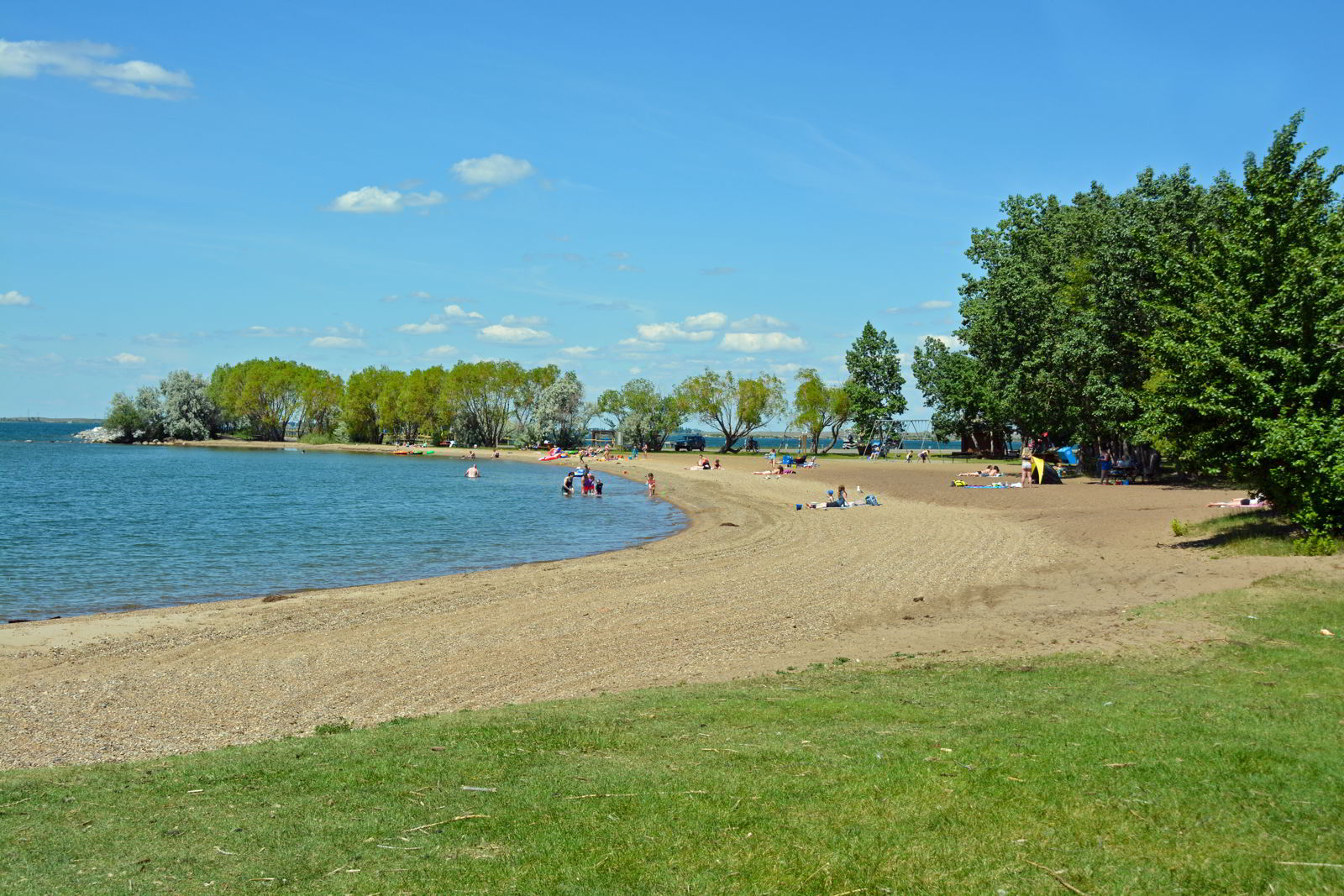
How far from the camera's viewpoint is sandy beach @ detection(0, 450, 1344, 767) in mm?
12156

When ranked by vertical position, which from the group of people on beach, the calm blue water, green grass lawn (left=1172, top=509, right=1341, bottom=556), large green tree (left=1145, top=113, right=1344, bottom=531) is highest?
large green tree (left=1145, top=113, right=1344, bottom=531)

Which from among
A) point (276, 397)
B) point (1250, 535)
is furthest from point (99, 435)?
point (1250, 535)

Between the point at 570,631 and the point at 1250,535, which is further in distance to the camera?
the point at 1250,535

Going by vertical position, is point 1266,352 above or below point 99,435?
above

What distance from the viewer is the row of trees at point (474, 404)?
389ft

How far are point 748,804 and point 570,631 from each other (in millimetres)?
10504

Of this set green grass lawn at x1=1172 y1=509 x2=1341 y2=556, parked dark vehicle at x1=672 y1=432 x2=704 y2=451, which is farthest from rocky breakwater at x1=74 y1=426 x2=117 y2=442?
green grass lawn at x1=1172 y1=509 x2=1341 y2=556

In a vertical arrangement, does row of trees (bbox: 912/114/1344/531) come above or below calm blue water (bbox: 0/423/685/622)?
above

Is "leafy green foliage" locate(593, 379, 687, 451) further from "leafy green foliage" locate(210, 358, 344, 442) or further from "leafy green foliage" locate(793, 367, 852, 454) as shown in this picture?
"leafy green foliage" locate(210, 358, 344, 442)

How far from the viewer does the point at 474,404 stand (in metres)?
132

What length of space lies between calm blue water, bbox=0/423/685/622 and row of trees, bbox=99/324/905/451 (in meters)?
45.1

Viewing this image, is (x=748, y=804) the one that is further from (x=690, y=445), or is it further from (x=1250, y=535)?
(x=690, y=445)

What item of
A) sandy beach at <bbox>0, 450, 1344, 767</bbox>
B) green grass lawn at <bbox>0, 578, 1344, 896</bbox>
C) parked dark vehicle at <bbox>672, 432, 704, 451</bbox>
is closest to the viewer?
green grass lawn at <bbox>0, 578, 1344, 896</bbox>

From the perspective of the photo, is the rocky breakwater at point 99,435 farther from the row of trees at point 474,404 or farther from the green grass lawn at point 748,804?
the green grass lawn at point 748,804
